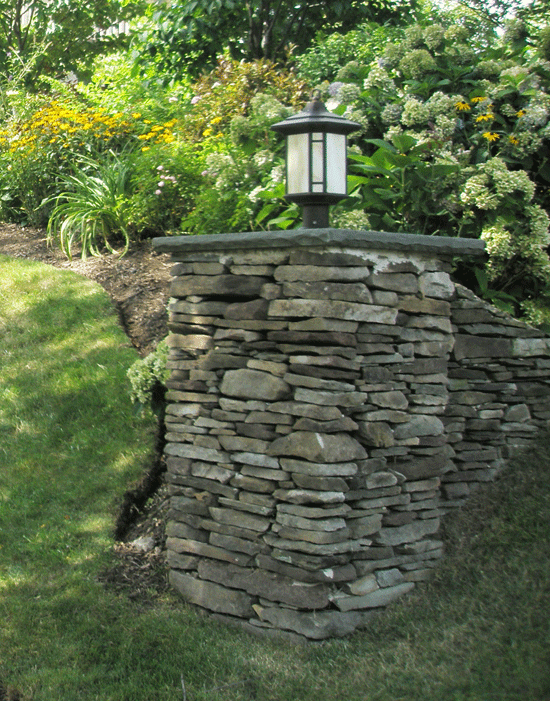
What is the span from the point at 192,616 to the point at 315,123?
8.24ft

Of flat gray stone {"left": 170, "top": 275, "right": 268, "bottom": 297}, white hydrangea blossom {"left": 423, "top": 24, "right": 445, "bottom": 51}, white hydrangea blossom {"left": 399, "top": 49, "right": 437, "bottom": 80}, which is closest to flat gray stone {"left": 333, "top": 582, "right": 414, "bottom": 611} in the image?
flat gray stone {"left": 170, "top": 275, "right": 268, "bottom": 297}

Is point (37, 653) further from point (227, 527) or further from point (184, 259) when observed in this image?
point (184, 259)

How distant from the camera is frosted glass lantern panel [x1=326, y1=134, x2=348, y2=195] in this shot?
11.4ft

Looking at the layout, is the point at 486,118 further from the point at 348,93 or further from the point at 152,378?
the point at 152,378

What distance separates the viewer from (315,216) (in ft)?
11.6

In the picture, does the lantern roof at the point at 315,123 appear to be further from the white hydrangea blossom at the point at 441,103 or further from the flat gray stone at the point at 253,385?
the white hydrangea blossom at the point at 441,103

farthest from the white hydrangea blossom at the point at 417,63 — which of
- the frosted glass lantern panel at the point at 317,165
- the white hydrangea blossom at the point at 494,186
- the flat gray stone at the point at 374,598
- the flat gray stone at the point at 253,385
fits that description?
the flat gray stone at the point at 374,598

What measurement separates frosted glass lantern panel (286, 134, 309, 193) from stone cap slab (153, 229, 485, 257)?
0.25 metres

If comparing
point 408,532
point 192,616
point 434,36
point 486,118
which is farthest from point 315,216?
point 434,36

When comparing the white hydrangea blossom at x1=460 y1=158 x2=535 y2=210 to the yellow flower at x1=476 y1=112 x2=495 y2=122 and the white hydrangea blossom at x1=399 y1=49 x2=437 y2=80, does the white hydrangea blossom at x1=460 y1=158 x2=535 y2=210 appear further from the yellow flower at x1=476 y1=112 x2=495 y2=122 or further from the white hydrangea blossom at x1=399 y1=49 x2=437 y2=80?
the white hydrangea blossom at x1=399 y1=49 x2=437 y2=80

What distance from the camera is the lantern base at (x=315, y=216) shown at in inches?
139

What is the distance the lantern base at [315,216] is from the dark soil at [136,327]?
199cm

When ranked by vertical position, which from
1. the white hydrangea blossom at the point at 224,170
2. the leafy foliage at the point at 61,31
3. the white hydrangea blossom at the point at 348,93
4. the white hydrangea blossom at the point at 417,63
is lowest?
the white hydrangea blossom at the point at 224,170

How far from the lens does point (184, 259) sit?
3902 millimetres
